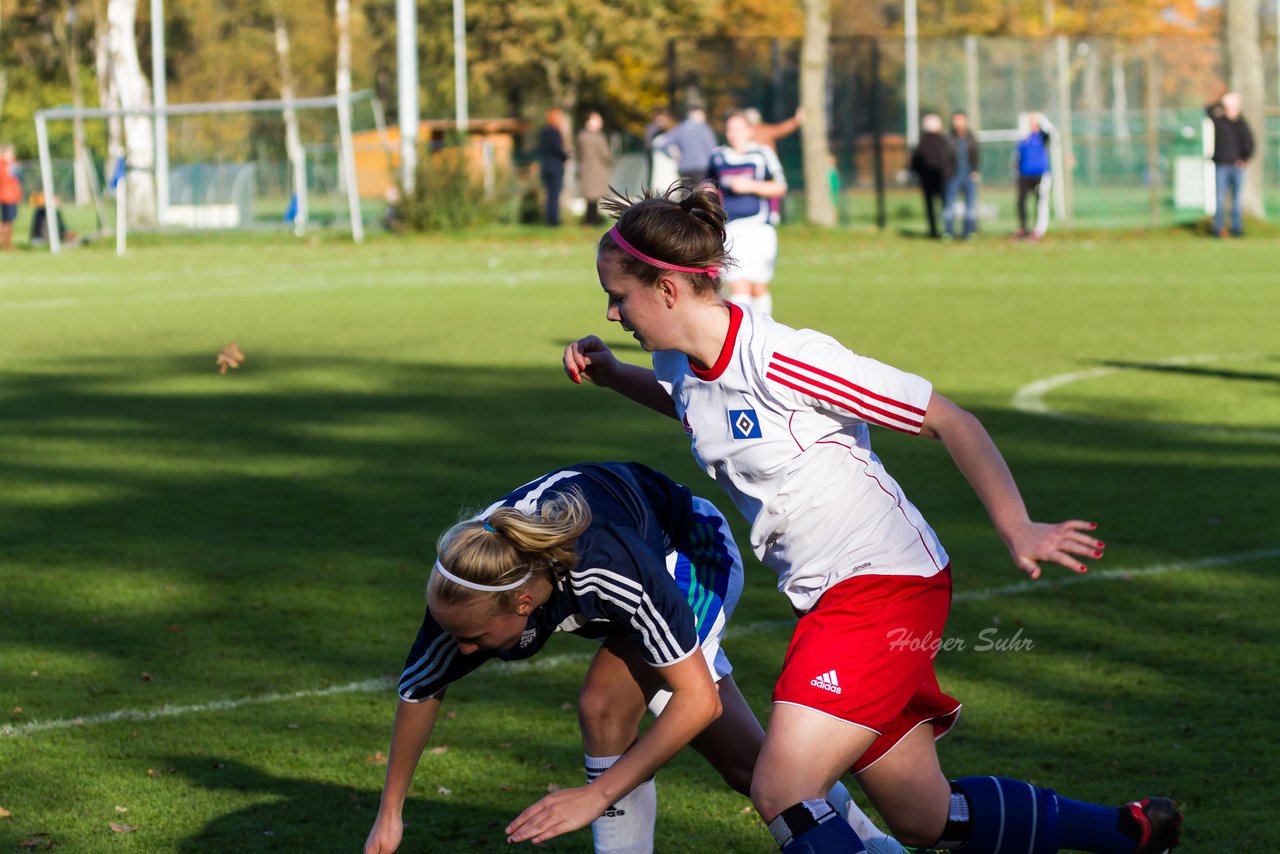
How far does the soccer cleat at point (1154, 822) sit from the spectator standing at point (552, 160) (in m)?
30.9

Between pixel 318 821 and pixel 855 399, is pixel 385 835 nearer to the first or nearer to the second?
pixel 318 821

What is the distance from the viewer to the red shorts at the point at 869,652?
374 cm

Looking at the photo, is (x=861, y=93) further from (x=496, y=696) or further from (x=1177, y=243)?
(x=496, y=696)

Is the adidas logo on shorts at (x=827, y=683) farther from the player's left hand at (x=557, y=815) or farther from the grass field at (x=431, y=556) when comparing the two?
the grass field at (x=431, y=556)

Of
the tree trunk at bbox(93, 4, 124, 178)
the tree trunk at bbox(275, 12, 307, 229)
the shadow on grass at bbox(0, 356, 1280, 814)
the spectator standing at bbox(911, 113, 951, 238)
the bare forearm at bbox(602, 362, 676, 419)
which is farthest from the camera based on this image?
the tree trunk at bbox(93, 4, 124, 178)

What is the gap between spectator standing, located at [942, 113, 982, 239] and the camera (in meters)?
30.5

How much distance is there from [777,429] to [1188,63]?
3520 cm

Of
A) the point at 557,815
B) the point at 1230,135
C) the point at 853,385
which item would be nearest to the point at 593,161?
the point at 1230,135

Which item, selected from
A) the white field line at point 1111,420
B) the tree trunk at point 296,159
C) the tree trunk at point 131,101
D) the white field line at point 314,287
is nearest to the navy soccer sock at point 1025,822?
the white field line at point 1111,420

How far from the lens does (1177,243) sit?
2998 cm

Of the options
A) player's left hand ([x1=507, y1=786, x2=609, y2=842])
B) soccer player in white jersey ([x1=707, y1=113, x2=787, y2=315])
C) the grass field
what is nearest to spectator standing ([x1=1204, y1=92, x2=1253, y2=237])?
the grass field

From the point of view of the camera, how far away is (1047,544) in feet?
11.5

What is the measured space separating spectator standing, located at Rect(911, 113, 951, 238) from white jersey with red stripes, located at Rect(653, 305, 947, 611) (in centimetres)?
2702

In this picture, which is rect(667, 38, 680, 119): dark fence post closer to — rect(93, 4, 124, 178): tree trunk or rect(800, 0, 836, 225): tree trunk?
rect(800, 0, 836, 225): tree trunk
